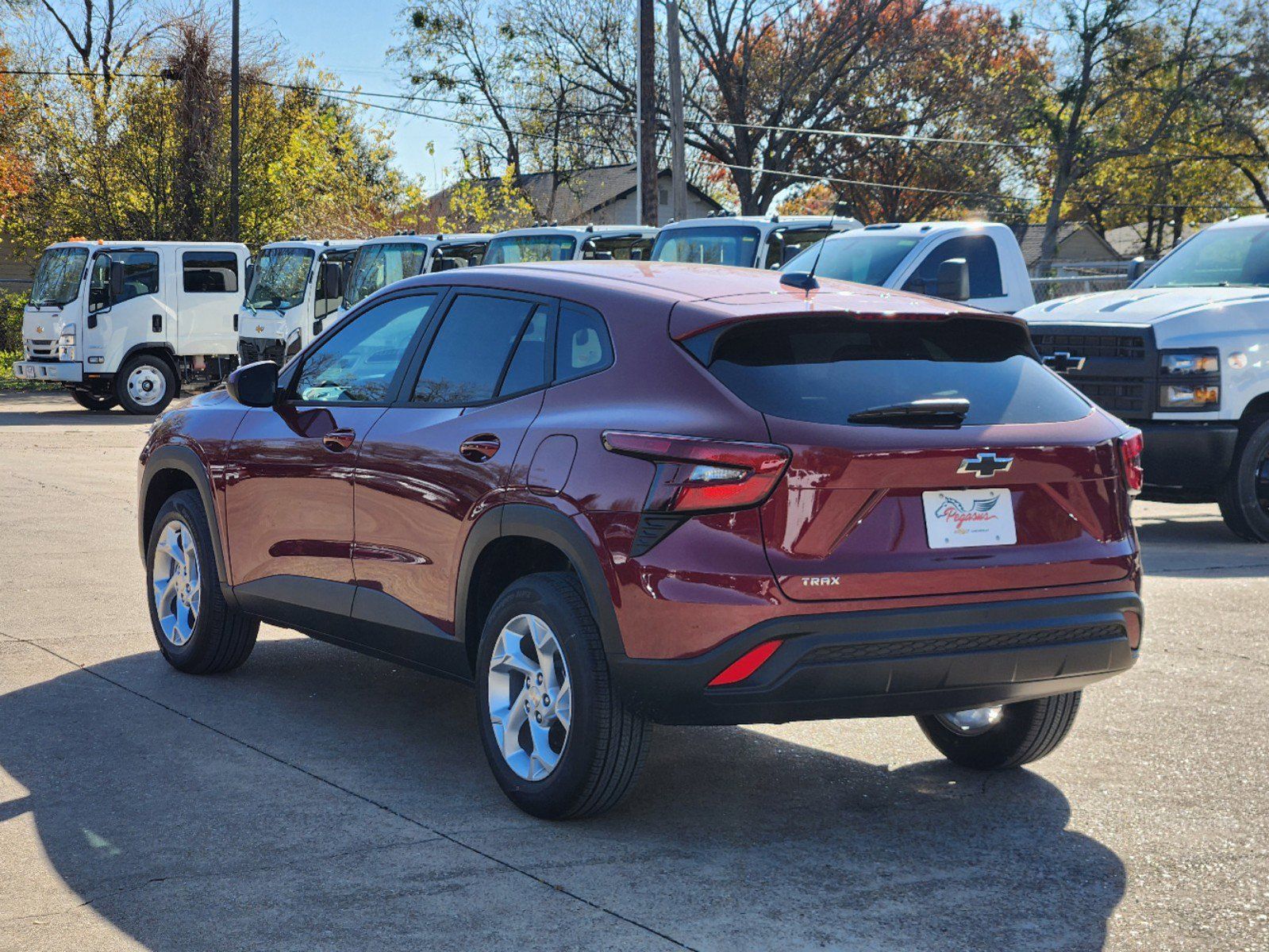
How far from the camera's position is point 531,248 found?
21.5 metres

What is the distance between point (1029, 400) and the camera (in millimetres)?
4695

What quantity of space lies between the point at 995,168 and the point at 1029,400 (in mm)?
53571

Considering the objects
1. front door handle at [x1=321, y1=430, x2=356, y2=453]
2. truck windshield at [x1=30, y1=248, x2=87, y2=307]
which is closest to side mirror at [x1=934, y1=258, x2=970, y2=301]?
front door handle at [x1=321, y1=430, x2=356, y2=453]

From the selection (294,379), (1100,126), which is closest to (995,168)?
(1100,126)

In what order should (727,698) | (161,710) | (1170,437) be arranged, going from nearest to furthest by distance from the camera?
(727,698) < (161,710) < (1170,437)

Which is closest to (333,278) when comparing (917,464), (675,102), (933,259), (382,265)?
(382,265)

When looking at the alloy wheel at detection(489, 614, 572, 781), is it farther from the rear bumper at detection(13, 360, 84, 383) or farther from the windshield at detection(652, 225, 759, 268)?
the rear bumper at detection(13, 360, 84, 383)

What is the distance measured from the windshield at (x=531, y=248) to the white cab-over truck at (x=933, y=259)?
6682 mm

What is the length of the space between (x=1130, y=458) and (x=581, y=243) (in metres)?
16.3

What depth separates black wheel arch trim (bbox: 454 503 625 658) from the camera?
441 centimetres

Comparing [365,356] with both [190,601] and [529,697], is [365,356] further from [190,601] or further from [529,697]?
[529,697]

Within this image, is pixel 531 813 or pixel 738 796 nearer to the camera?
pixel 531 813

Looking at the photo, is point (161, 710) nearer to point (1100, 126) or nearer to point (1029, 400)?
point (1029, 400)

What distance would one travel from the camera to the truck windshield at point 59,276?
23391 millimetres
